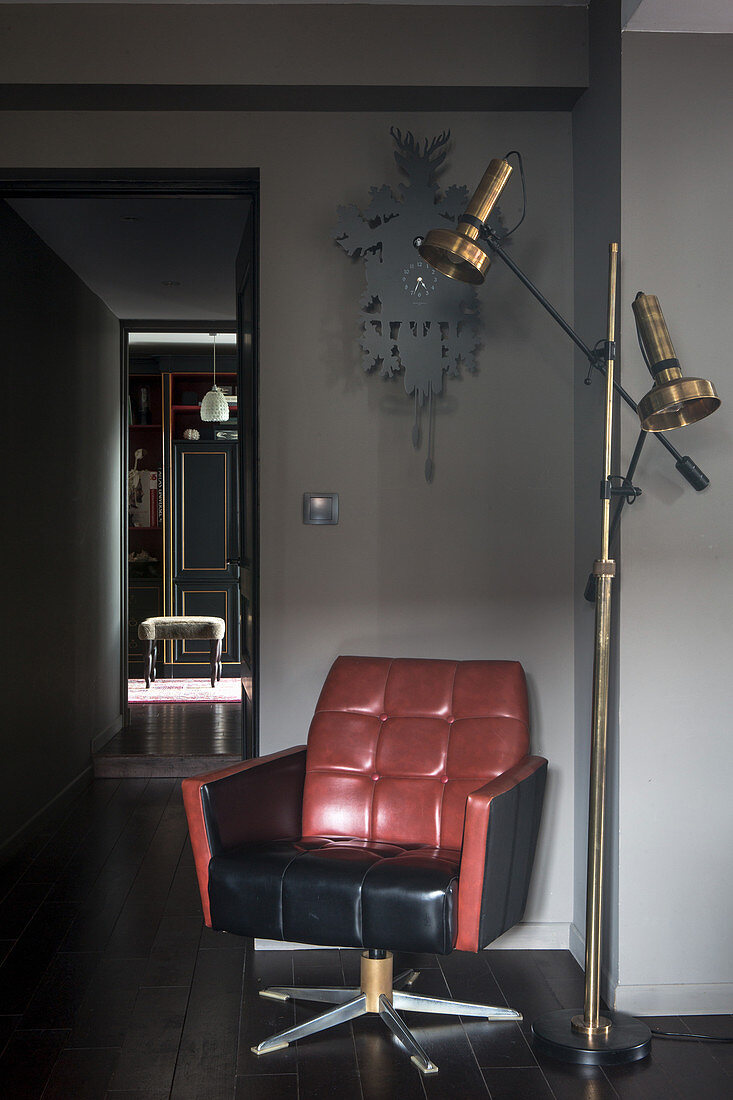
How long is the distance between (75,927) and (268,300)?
2118 mm

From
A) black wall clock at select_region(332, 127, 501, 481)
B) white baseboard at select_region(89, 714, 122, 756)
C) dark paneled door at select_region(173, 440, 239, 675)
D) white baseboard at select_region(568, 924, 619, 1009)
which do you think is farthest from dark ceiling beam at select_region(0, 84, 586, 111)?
dark paneled door at select_region(173, 440, 239, 675)

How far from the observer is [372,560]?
3.20 metres

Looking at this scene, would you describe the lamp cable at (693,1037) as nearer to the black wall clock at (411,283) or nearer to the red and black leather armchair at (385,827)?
the red and black leather armchair at (385,827)

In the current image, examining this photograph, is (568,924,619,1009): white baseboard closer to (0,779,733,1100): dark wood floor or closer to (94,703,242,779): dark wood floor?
(0,779,733,1100): dark wood floor

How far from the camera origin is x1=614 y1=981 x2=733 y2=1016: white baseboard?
2680mm

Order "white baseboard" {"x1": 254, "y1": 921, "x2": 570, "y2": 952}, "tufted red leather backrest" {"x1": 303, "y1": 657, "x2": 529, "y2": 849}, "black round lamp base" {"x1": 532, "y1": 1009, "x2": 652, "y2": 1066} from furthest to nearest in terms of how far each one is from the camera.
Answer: "white baseboard" {"x1": 254, "y1": 921, "x2": 570, "y2": 952} < "tufted red leather backrest" {"x1": 303, "y1": 657, "x2": 529, "y2": 849} < "black round lamp base" {"x1": 532, "y1": 1009, "x2": 652, "y2": 1066}

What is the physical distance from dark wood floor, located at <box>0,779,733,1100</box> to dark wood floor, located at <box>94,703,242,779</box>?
1.63m

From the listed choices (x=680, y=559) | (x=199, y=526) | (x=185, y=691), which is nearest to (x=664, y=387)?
(x=680, y=559)

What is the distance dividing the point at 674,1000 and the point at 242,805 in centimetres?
127

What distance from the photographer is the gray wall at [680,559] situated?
2701 mm

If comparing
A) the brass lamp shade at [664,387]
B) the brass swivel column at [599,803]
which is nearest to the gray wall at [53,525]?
the brass swivel column at [599,803]

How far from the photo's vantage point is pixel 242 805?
2.62 metres

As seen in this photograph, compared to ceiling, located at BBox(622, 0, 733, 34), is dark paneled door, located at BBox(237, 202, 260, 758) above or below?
below

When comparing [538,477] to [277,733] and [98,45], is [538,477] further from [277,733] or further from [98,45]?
[98,45]
